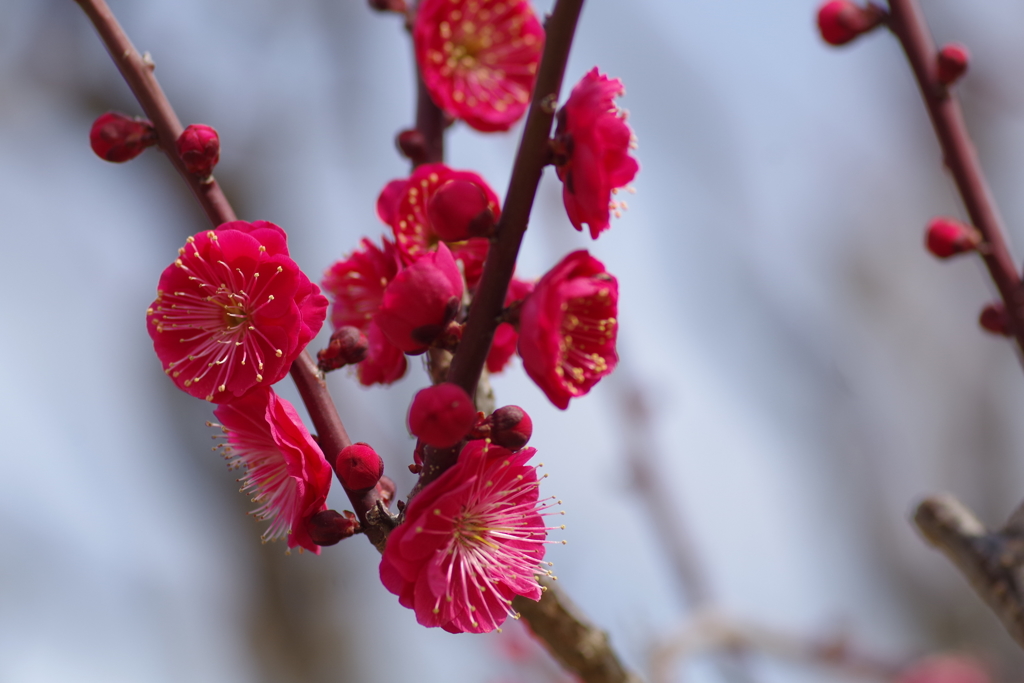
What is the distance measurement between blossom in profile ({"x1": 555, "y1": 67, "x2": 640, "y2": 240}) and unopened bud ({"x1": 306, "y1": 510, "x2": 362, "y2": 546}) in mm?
462

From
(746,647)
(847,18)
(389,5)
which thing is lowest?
(746,647)

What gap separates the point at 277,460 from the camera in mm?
1156

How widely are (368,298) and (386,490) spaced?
1.19ft

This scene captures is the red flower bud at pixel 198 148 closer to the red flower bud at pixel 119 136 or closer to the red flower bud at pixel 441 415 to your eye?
the red flower bud at pixel 119 136

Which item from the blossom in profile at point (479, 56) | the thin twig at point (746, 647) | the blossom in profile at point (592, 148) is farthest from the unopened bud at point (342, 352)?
the thin twig at point (746, 647)

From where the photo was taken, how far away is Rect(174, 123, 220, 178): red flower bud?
1.07m

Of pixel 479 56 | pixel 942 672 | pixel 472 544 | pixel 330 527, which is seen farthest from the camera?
pixel 942 672

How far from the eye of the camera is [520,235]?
92cm

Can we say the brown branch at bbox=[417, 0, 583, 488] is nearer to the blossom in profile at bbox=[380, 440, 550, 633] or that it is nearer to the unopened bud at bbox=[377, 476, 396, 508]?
the blossom in profile at bbox=[380, 440, 550, 633]

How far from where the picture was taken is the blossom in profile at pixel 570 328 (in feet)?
2.94

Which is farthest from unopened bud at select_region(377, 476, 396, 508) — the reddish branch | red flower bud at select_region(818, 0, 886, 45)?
red flower bud at select_region(818, 0, 886, 45)

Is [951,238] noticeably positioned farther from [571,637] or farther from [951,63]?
[571,637]

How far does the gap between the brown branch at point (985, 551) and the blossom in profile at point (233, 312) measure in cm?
125

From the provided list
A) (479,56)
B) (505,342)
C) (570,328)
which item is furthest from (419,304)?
(479,56)
